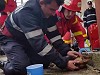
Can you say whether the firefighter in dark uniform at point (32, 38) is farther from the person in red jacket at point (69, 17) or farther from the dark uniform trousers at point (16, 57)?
the person in red jacket at point (69, 17)

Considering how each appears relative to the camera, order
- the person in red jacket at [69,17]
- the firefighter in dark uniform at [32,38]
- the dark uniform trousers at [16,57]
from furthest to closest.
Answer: the person in red jacket at [69,17]
the dark uniform trousers at [16,57]
the firefighter in dark uniform at [32,38]

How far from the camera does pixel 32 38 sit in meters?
2.22

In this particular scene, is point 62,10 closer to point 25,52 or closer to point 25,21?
point 25,52

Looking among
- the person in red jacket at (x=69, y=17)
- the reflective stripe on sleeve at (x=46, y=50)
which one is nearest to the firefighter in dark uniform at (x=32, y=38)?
the reflective stripe on sleeve at (x=46, y=50)

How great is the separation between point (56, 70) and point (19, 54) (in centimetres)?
43

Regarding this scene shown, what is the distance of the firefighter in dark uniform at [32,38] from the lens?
225 cm

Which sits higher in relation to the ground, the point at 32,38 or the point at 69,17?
the point at 69,17

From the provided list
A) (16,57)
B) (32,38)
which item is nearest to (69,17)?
(16,57)

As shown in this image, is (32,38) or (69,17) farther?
(69,17)

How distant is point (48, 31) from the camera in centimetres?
276

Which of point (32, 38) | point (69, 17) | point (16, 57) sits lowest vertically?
point (16, 57)

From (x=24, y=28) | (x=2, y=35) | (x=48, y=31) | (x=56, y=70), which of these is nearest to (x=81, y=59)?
(x=56, y=70)

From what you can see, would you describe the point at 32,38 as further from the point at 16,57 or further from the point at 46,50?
the point at 16,57

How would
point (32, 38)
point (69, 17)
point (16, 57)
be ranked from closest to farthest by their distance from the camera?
1. point (32, 38)
2. point (16, 57)
3. point (69, 17)
